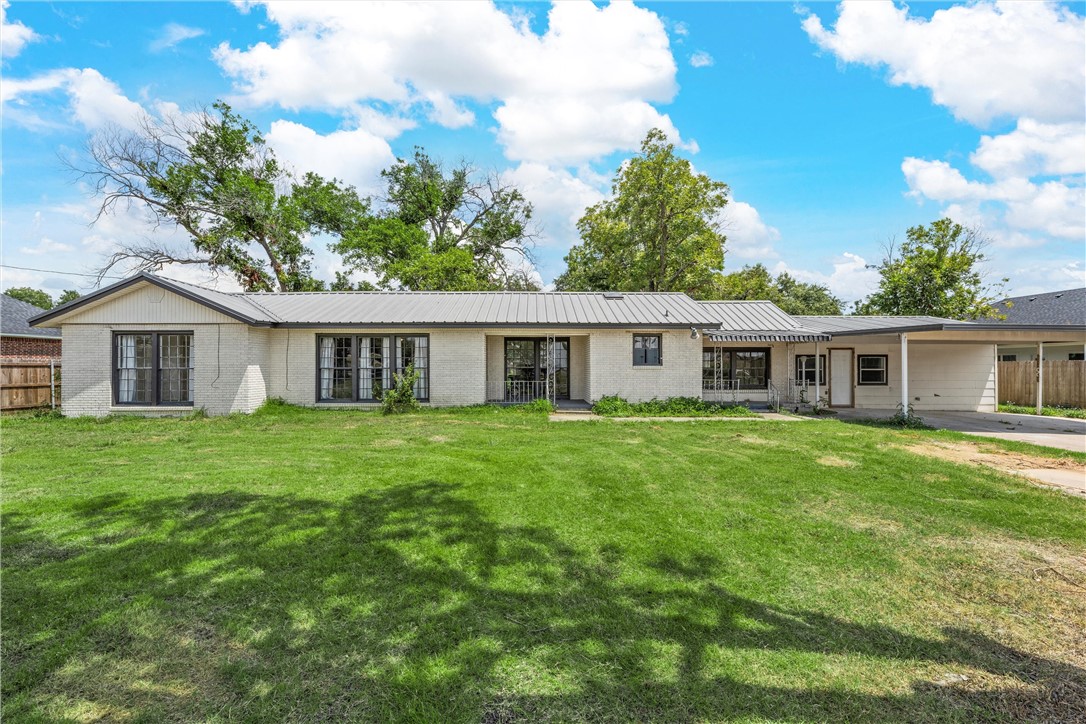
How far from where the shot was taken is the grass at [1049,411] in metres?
15.5

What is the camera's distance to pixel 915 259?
83.9ft

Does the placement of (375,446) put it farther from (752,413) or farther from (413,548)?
(752,413)

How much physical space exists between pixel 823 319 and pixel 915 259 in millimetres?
11269

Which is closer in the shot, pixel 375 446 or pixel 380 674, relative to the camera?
pixel 380 674

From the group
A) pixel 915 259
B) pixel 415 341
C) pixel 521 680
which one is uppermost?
pixel 915 259

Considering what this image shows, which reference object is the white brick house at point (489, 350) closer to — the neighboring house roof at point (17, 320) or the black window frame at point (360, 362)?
the black window frame at point (360, 362)

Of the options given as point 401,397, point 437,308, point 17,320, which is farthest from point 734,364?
point 17,320

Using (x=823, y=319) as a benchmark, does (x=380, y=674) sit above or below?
below

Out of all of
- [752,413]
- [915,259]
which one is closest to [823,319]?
[752,413]

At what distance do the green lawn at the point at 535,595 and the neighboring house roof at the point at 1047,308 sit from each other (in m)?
23.6

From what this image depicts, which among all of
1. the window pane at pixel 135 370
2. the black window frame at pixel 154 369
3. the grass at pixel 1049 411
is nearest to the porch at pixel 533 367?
the black window frame at pixel 154 369

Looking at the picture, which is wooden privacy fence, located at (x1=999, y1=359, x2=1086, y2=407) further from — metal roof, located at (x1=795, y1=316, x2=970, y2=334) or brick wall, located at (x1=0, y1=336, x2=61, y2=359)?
brick wall, located at (x1=0, y1=336, x2=61, y2=359)

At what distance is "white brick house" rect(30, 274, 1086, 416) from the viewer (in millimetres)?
13961

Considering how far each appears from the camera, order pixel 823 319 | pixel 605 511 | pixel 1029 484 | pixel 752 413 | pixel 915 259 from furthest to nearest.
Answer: pixel 915 259
pixel 823 319
pixel 752 413
pixel 1029 484
pixel 605 511
